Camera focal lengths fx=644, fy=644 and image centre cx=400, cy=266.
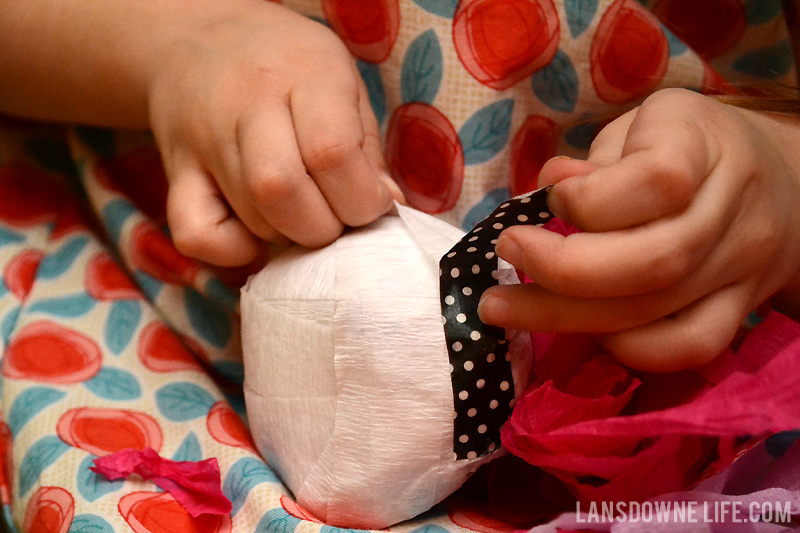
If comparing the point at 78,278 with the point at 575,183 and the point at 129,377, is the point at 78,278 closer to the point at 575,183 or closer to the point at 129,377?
the point at 129,377

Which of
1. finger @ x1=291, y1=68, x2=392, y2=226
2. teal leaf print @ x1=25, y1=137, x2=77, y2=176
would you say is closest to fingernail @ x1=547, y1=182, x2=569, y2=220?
finger @ x1=291, y1=68, x2=392, y2=226

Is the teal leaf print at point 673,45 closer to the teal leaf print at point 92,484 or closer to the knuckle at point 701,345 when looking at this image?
the knuckle at point 701,345

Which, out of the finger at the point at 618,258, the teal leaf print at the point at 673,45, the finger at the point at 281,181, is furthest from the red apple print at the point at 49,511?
→ the teal leaf print at the point at 673,45

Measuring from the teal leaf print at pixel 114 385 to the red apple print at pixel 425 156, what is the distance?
28 cm

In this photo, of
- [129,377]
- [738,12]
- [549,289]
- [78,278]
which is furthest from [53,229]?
[738,12]

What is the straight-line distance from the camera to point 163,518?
428mm

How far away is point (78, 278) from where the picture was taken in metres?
0.60

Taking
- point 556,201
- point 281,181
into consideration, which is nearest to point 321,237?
point 281,181

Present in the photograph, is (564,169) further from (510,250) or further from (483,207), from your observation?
(483,207)

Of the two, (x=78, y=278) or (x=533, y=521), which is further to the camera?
(x=78, y=278)

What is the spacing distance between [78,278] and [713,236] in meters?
0.53

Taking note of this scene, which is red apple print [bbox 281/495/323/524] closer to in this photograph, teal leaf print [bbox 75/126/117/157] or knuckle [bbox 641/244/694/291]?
knuckle [bbox 641/244/694/291]

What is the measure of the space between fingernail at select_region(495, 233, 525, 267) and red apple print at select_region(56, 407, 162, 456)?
316mm

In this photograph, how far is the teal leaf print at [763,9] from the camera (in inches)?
22.3
